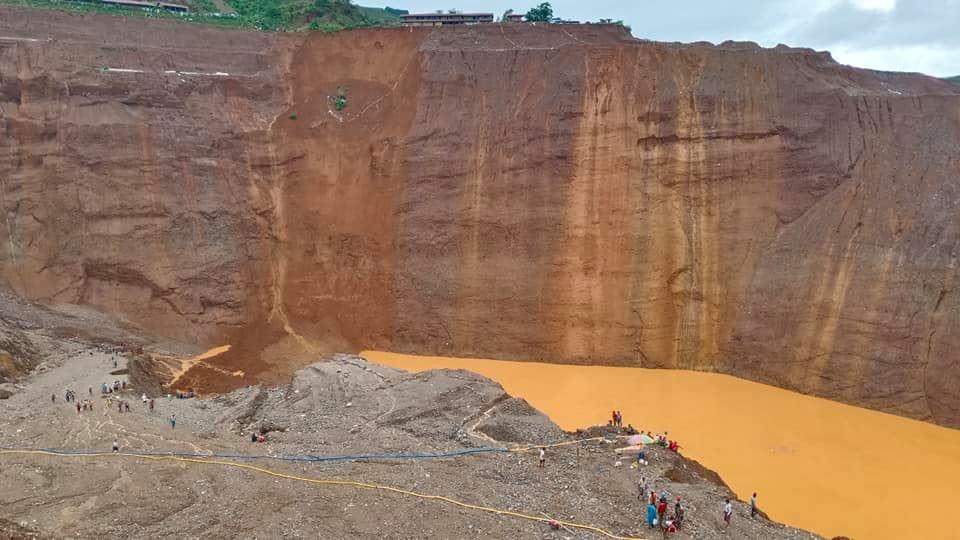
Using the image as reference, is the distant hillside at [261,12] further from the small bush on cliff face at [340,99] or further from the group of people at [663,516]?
the group of people at [663,516]

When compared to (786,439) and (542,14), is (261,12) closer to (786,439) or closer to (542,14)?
(542,14)

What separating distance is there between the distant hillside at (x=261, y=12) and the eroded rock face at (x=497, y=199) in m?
3.47

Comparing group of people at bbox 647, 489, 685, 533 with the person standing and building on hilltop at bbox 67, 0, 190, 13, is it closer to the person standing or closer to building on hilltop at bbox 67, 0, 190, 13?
the person standing

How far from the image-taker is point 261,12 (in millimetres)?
33844

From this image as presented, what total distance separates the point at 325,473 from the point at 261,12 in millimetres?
28513

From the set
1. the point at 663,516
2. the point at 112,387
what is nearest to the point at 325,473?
the point at 663,516

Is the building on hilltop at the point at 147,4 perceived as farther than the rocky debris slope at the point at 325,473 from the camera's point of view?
Yes

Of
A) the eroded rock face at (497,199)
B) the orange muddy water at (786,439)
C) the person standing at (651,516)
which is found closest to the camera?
the person standing at (651,516)

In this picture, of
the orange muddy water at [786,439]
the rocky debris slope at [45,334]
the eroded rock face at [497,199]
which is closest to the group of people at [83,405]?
the rocky debris slope at [45,334]

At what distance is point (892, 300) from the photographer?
1684 centimetres

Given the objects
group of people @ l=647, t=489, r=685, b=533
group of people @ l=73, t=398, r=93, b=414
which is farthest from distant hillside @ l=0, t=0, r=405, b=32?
group of people @ l=647, t=489, r=685, b=533

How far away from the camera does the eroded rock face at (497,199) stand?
59.7ft

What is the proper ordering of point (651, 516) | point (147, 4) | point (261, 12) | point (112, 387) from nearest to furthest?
point (651, 516) < point (112, 387) < point (147, 4) < point (261, 12)

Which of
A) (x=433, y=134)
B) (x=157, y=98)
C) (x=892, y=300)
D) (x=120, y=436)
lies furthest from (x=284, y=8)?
(x=892, y=300)
